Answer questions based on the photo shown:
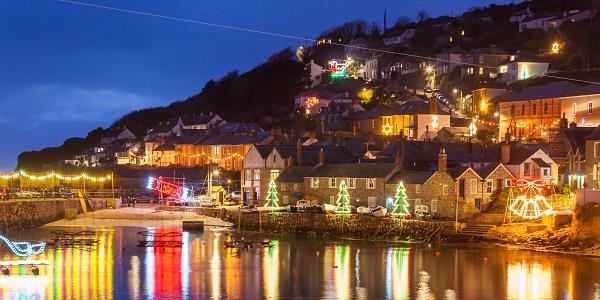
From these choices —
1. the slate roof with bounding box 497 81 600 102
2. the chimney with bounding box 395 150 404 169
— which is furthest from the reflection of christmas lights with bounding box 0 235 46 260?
the slate roof with bounding box 497 81 600 102

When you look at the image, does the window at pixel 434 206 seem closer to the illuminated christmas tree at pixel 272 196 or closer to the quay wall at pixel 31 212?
the illuminated christmas tree at pixel 272 196

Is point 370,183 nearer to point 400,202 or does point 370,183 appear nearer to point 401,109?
point 400,202

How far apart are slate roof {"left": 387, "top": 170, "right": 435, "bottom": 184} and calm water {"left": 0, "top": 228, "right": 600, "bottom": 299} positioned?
A: 26.0 feet

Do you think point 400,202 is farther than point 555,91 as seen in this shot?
No

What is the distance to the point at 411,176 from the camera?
62656 mm

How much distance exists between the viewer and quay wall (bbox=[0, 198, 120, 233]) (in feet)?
212

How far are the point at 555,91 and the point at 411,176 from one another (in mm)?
26524

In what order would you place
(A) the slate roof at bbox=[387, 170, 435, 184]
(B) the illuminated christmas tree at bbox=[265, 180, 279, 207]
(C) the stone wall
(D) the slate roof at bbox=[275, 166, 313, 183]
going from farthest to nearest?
(B) the illuminated christmas tree at bbox=[265, 180, 279, 207] → (D) the slate roof at bbox=[275, 166, 313, 183] → (C) the stone wall → (A) the slate roof at bbox=[387, 170, 435, 184]

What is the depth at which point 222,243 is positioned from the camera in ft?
185

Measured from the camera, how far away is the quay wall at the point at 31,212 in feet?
212

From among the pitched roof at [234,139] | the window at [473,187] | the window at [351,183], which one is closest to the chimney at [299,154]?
the window at [351,183]

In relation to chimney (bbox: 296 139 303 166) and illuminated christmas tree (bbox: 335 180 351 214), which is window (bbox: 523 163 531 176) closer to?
illuminated christmas tree (bbox: 335 180 351 214)

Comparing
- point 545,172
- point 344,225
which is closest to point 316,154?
point 344,225

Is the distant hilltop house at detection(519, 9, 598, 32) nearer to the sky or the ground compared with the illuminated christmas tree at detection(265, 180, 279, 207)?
nearer to the sky
